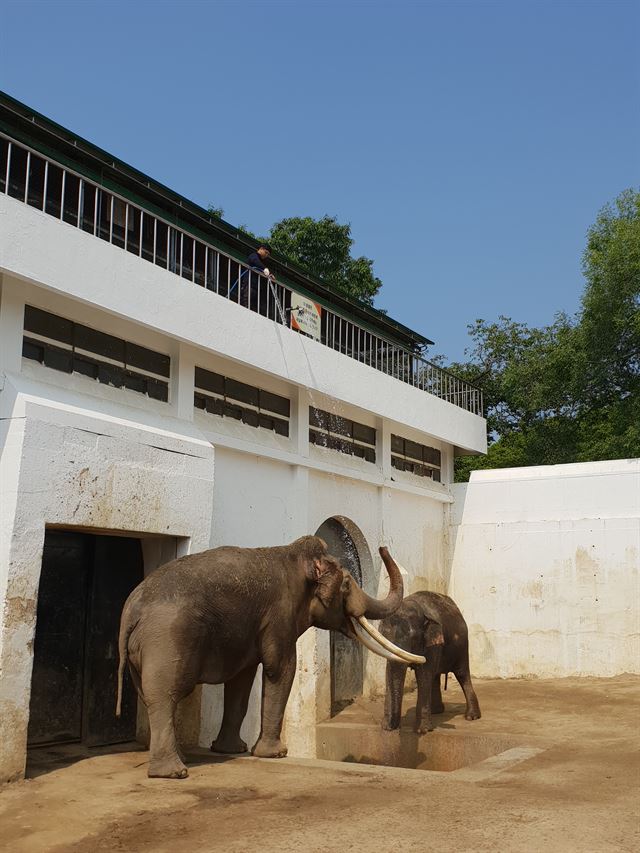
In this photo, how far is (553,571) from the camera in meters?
14.9

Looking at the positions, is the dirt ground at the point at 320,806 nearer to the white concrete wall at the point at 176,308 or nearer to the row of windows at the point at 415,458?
the white concrete wall at the point at 176,308

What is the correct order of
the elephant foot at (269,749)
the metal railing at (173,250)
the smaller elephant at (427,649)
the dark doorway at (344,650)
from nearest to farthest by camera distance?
1. the elephant foot at (269,749)
2. the metal railing at (173,250)
3. the smaller elephant at (427,649)
4. the dark doorway at (344,650)

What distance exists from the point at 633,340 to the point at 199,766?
39.6 ft

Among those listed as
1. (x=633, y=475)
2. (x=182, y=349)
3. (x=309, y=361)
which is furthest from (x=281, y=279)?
(x=633, y=475)

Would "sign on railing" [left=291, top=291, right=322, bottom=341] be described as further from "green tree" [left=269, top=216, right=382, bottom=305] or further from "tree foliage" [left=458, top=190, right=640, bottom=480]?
"green tree" [left=269, top=216, right=382, bottom=305]

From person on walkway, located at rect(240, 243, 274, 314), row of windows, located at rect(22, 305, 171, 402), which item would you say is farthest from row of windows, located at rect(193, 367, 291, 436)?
person on walkway, located at rect(240, 243, 274, 314)

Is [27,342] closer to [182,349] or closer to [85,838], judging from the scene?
[182,349]

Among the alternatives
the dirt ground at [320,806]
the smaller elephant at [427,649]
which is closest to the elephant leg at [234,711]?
the dirt ground at [320,806]

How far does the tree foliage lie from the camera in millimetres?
15992

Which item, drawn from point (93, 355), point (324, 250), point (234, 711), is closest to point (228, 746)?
point (234, 711)

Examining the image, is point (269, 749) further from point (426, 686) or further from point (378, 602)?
point (426, 686)

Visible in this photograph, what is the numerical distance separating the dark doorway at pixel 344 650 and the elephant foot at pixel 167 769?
6618 mm

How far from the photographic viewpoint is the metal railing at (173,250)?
33.0ft

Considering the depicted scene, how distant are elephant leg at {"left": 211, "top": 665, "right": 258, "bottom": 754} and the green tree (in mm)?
15989
